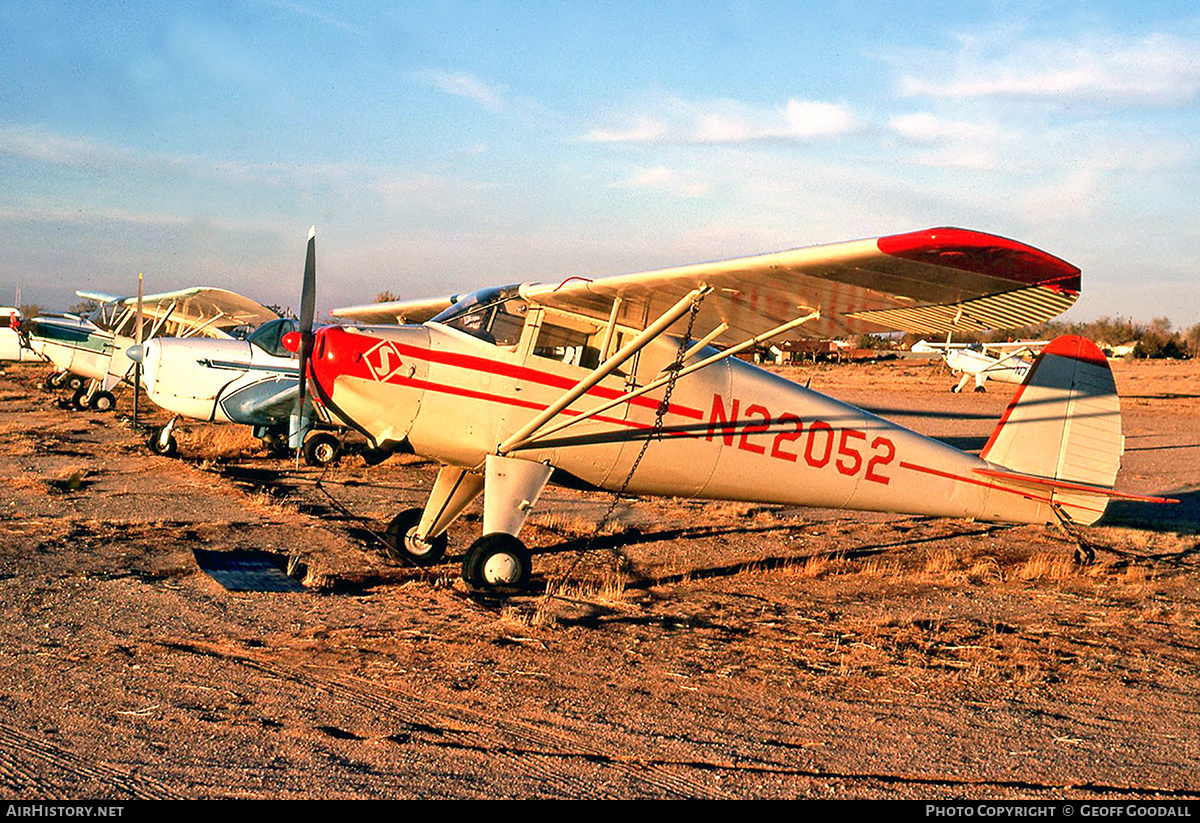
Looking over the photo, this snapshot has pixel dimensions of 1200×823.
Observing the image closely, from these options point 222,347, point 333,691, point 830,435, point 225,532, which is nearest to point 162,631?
point 333,691

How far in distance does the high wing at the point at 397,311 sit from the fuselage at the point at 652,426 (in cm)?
267

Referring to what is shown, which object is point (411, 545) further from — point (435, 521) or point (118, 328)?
point (118, 328)

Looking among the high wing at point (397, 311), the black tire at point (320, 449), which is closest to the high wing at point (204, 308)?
the black tire at point (320, 449)

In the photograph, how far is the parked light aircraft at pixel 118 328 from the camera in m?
20.4

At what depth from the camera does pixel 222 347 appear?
1747 cm

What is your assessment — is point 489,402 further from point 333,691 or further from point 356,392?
point 333,691

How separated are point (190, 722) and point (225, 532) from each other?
5746 mm

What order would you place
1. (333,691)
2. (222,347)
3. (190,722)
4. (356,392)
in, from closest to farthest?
(190,722) < (333,691) < (356,392) < (222,347)

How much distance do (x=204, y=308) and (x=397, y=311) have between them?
38.7 ft

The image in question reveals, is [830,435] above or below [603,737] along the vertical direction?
above

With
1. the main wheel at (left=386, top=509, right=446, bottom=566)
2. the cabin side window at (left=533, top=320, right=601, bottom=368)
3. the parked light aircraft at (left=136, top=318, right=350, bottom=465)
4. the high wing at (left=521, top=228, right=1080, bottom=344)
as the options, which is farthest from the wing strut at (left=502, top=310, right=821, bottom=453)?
the parked light aircraft at (left=136, top=318, right=350, bottom=465)

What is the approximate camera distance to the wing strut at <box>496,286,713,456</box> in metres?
7.52

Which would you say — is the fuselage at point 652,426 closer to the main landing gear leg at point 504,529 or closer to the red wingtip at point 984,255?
the main landing gear leg at point 504,529
